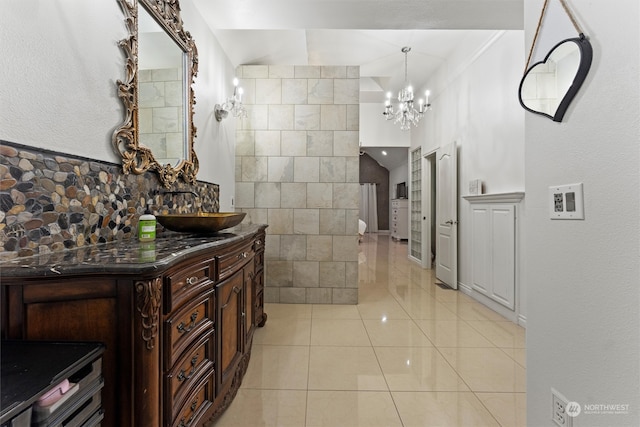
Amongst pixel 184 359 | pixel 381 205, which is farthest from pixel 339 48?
pixel 381 205

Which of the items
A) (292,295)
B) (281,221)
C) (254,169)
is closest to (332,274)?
(292,295)

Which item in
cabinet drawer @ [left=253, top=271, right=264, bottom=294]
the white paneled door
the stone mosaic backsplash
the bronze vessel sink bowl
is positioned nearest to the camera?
the stone mosaic backsplash

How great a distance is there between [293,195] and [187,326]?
2324mm

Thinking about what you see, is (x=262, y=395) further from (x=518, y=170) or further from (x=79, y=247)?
(x=518, y=170)

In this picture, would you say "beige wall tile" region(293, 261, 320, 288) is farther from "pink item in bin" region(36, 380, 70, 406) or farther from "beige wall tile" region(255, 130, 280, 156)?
"pink item in bin" region(36, 380, 70, 406)

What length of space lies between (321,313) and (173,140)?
2194mm

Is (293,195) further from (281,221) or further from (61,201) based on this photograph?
(61,201)

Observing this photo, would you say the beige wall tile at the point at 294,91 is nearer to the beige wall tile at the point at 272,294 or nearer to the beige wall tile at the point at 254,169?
the beige wall tile at the point at 254,169

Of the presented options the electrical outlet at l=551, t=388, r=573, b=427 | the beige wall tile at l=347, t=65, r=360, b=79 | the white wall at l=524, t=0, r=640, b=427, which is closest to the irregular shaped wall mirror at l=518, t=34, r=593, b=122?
the white wall at l=524, t=0, r=640, b=427

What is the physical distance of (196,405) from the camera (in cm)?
124

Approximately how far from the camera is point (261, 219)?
132 inches

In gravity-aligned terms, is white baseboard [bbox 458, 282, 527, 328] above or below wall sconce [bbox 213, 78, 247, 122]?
below

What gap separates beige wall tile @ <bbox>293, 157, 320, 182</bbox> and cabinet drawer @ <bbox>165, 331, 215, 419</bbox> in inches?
89.1

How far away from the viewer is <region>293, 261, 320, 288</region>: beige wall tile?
335 centimetres
